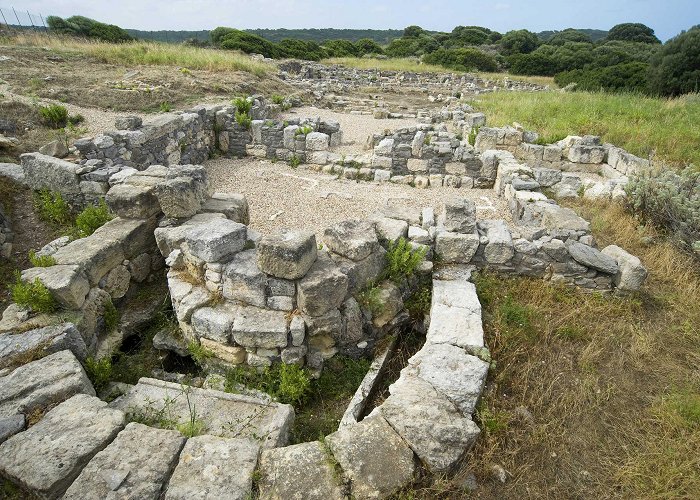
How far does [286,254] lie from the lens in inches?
170

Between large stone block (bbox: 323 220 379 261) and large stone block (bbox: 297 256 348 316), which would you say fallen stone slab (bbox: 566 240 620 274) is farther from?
large stone block (bbox: 297 256 348 316)

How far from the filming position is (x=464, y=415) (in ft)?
12.1

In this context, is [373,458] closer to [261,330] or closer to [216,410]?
[216,410]

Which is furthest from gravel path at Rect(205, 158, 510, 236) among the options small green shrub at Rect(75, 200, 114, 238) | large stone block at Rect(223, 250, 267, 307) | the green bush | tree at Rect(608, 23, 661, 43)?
tree at Rect(608, 23, 661, 43)

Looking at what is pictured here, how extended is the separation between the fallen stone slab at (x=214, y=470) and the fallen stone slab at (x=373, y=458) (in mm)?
663

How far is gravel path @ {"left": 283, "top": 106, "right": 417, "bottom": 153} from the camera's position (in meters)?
13.8

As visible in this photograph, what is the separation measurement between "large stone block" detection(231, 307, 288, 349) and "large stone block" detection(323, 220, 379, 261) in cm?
105

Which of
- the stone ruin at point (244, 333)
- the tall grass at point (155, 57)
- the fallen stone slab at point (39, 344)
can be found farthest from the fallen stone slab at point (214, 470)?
the tall grass at point (155, 57)

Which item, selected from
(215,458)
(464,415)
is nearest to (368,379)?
(464,415)

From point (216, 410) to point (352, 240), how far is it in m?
2.37

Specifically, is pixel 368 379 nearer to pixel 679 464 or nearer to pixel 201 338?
pixel 201 338

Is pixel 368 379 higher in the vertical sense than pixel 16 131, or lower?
lower

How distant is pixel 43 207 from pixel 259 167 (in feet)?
17.6

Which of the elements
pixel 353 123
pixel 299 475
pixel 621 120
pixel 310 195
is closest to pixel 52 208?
pixel 310 195
